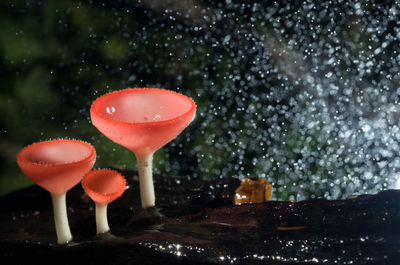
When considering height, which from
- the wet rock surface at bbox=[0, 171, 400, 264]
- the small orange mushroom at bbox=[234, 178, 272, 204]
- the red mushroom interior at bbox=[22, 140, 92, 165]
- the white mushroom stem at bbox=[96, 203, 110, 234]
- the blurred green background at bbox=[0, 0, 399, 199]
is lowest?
the wet rock surface at bbox=[0, 171, 400, 264]

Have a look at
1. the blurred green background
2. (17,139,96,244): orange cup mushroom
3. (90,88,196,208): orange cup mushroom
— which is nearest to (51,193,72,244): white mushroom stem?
(17,139,96,244): orange cup mushroom

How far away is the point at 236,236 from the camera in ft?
3.70

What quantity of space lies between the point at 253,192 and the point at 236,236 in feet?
1.29

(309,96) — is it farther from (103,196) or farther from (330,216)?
(103,196)

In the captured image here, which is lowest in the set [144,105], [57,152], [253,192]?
[253,192]

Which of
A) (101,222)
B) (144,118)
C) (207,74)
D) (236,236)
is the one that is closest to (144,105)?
(144,118)

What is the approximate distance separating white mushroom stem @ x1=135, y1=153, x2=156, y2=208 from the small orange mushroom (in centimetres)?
29

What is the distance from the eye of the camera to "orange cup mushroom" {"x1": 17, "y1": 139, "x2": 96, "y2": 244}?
1.02 metres

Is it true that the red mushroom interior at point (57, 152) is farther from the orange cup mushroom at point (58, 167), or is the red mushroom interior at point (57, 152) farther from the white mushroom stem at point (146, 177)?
the white mushroom stem at point (146, 177)

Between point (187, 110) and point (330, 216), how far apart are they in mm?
414

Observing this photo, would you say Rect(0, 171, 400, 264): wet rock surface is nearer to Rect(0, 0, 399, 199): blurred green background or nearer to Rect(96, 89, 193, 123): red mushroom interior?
Rect(96, 89, 193, 123): red mushroom interior

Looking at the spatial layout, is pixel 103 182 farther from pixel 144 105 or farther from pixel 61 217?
pixel 144 105

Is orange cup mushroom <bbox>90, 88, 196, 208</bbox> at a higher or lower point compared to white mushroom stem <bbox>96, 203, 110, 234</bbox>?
higher

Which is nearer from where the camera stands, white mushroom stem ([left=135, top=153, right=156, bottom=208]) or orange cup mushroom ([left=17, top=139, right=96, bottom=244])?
orange cup mushroom ([left=17, top=139, right=96, bottom=244])
